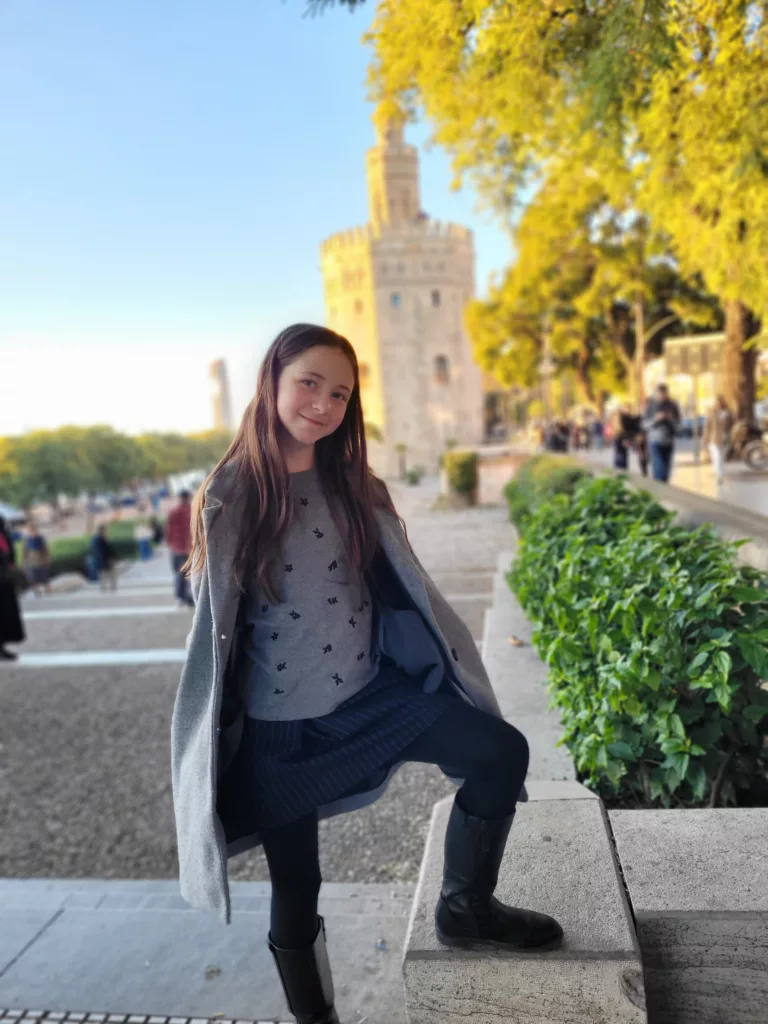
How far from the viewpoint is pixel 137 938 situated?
2.70 meters

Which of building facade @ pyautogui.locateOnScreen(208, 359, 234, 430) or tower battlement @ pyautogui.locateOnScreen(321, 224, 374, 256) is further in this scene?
building facade @ pyautogui.locateOnScreen(208, 359, 234, 430)

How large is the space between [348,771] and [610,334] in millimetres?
25269

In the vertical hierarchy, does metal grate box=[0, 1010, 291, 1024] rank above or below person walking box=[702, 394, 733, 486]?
below

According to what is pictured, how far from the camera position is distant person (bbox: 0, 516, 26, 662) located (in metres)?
6.59

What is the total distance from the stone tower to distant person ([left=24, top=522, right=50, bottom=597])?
132ft

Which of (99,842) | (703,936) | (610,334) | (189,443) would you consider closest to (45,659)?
(99,842)

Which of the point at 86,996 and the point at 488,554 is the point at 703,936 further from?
the point at 488,554

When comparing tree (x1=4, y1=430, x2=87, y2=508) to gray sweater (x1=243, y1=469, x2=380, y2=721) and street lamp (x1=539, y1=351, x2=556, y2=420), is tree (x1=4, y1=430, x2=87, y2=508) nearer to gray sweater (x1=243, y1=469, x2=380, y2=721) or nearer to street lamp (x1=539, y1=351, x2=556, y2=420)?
street lamp (x1=539, y1=351, x2=556, y2=420)

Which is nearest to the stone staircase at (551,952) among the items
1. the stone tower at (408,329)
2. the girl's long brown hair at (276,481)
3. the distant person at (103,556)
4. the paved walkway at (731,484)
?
the girl's long brown hair at (276,481)

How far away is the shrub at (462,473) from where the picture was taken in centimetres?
2206

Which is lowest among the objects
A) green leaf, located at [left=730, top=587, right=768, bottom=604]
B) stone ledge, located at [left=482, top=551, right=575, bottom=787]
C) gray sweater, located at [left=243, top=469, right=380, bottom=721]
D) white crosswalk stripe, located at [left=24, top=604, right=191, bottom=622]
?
white crosswalk stripe, located at [left=24, top=604, right=191, bottom=622]

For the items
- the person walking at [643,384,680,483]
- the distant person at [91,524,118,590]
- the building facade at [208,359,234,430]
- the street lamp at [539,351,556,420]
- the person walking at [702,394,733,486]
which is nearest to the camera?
the person walking at [702,394,733,486]

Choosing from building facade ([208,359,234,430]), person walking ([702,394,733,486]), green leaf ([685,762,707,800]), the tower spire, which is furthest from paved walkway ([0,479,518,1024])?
building facade ([208,359,234,430])

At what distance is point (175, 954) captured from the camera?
258 centimetres
